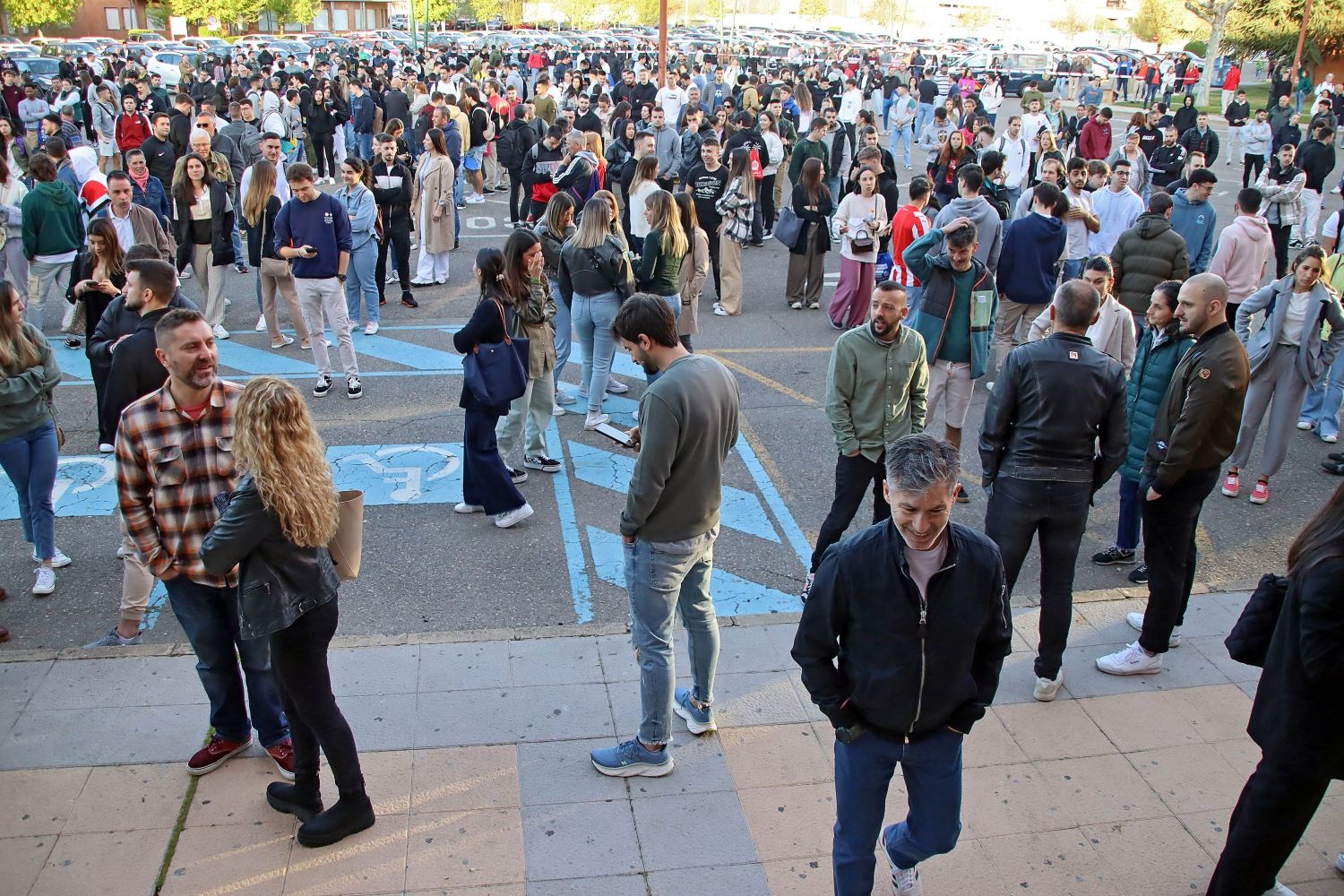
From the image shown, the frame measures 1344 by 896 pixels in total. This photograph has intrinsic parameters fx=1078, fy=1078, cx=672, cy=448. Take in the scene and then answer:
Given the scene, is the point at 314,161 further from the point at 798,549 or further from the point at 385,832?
the point at 385,832

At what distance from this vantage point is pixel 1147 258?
9000 mm

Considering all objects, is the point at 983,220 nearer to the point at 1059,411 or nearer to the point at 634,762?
→ the point at 1059,411

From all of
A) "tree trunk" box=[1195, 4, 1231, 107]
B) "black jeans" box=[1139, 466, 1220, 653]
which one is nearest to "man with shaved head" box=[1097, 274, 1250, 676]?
"black jeans" box=[1139, 466, 1220, 653]

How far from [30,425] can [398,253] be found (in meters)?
6.49

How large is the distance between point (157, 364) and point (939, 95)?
30.3m

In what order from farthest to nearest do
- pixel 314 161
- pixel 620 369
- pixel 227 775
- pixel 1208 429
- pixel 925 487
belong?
pixel 314 161, pixel 620 369, pixel 1208 429, pixel 227 775, pixel 925 487

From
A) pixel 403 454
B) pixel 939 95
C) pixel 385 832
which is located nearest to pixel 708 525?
pixel 385 832

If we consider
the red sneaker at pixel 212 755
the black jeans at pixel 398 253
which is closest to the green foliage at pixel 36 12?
the black jeans at pixel 398 253

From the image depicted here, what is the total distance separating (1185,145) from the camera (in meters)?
16.5

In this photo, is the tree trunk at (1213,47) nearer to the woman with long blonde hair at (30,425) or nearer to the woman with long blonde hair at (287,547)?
the woman with long blonde hair at (30,425)

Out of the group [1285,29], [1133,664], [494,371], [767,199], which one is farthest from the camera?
[1285,29]

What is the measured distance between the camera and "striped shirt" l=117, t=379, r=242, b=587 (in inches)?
169

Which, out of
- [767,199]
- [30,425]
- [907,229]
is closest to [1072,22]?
[767,199]

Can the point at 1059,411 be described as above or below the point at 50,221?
→ below
